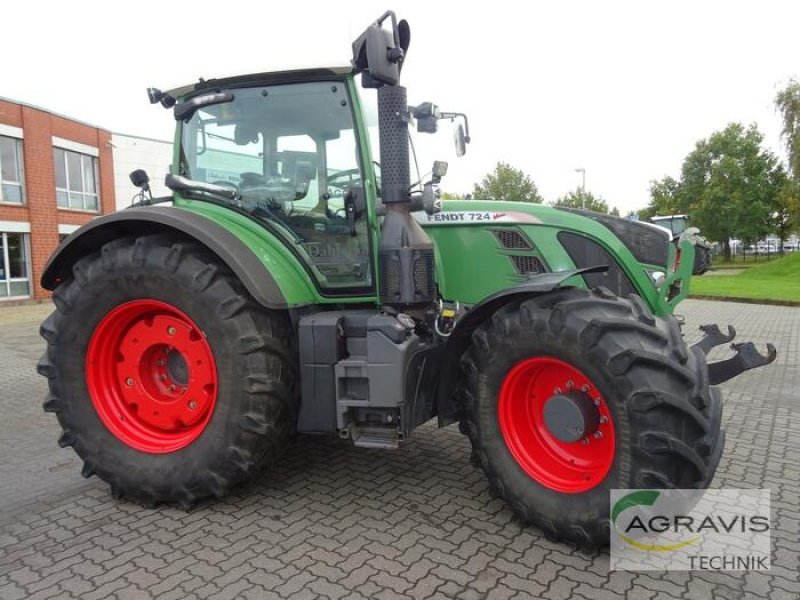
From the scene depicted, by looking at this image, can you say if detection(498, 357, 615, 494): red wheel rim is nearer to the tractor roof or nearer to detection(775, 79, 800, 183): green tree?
the tractor roof

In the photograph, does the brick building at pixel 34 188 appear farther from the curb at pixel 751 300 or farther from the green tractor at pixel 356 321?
the curb at pixel 751 300

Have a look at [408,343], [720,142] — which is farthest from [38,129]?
[720,142]

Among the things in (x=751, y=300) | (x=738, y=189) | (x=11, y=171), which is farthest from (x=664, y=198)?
(x=11, y=171)

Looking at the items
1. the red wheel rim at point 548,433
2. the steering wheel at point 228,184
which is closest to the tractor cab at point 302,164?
the steering wheel at point 228,184

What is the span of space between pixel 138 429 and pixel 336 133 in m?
2.21

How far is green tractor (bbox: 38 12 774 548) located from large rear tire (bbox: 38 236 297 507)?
0.04 ft

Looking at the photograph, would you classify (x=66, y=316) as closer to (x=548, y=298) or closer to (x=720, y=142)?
(x=548, y=298)

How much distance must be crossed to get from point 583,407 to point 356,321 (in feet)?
4.43

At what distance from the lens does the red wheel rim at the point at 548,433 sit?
9.52ft

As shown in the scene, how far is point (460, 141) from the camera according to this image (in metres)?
4.02

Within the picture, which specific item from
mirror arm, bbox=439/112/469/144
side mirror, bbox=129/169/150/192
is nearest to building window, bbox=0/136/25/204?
side mirror, bbox=129/169/150/192

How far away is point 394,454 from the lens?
434 cm

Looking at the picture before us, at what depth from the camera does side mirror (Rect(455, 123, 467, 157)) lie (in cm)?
401

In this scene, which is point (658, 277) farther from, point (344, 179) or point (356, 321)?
point (344, 179)
